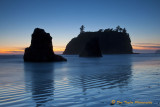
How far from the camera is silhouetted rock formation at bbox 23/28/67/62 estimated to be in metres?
58.0

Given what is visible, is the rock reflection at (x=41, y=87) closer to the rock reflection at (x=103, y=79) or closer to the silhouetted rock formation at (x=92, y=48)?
the rock reflection at (x=103, y=79)

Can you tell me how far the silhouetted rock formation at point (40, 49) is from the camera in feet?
190

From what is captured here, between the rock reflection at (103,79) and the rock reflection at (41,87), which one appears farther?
the rock reflection at (103,79)

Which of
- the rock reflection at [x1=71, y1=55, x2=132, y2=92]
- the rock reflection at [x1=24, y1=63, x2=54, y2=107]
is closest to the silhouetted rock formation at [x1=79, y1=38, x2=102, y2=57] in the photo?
the rock reflection at [x1=71, y1=55, x2=132, y2=92]

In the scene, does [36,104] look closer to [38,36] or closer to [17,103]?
[17,103]

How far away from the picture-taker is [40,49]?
58.3 meters

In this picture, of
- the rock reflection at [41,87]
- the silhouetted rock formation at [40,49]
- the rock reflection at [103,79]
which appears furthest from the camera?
the silhouetted rock formation at [40,49]

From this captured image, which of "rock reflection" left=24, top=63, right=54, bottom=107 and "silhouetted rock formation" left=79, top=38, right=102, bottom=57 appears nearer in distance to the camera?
"rock reflection" left=24, top=63, right=54, bottom=107

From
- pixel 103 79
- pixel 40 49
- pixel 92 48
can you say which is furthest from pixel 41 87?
pixel 92 48

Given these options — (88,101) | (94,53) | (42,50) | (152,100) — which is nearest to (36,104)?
(88,101)

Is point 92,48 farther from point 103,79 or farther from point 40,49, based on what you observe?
point 103,79

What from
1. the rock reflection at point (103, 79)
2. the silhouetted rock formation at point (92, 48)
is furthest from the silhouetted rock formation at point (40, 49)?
the silhouetted rock formation at point (92, 48)

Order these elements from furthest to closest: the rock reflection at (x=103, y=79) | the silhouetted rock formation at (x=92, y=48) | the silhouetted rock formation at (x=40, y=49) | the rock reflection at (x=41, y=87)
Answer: the silhouetted rock formation at (x=92, y=48) → the silhouetted rock formation at (x=40, y=49) → the rock reflection at (x=103, y=79) → the rock reflection at (x=41, y=87)

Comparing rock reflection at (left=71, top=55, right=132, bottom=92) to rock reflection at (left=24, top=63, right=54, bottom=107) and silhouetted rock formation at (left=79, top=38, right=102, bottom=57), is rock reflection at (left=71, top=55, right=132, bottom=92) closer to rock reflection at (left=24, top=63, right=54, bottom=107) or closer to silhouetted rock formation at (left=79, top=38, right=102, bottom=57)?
rock reflection at (left=24, top=63, right=54, bottom=107)
